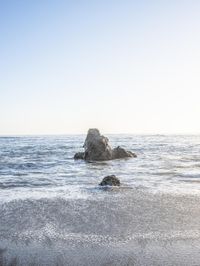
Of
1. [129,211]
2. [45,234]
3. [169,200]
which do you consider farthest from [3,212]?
[169,200]

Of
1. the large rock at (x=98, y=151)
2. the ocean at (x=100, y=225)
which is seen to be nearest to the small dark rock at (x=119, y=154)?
the large rock at (x=98, y=151)

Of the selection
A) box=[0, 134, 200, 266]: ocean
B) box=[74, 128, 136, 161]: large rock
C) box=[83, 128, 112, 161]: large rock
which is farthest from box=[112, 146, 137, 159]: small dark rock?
box=[0, 134, 200, 266]: ocean

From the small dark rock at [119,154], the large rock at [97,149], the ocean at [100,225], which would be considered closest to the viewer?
the ocean at [100,225]

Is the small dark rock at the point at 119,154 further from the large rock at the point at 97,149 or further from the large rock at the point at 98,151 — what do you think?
the large rock at the point at 97,149

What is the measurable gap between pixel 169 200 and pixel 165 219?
2.33 metres

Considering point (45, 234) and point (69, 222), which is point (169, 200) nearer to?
point (69, 222)

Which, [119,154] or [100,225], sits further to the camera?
[119,154]

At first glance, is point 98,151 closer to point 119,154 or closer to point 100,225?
point 119,154

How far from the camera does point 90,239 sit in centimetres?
653

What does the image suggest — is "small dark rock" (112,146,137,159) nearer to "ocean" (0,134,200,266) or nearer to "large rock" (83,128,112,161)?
"large rock" (83,128,112,161)

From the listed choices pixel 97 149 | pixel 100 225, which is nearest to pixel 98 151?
pixel 97 149

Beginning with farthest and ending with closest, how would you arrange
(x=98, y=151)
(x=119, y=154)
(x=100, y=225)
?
(x=119, y=154), (x=98, y=151), (x=100, y=225)

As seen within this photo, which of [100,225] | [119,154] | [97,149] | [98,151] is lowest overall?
[119,154]

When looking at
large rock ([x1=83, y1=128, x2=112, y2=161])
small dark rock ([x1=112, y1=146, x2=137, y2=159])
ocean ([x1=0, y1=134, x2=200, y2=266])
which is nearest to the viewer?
ocean ([x1=0, y1=134, x2=200, y2=266])
